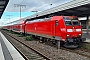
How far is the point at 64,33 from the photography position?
14523 mm

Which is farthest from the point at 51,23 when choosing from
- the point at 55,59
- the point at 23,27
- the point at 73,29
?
the point at 23,27

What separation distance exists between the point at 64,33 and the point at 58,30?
1060mm

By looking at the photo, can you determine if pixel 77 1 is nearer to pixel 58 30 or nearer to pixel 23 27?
pixel 58 30

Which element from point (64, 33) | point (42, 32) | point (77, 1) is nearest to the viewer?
point (64, 33)

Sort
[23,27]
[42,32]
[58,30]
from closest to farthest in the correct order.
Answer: [58,30], [42,32], [23,27]

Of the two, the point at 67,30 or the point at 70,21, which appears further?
the point at 70,21

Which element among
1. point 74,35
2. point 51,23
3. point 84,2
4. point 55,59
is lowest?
point 55,59

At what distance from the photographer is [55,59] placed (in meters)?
10.8

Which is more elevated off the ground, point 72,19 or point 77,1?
point 77,1

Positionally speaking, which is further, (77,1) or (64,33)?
(77,1)

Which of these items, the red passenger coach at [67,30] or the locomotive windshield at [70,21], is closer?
the red passenger coach at [67,30]

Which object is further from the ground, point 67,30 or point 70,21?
point 70,21

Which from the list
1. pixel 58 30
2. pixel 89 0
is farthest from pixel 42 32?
pixel 89 0

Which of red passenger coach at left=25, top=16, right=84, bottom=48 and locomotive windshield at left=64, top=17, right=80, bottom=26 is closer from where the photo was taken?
red passenger coach at left=25, top=16, right=84, bottom=48
